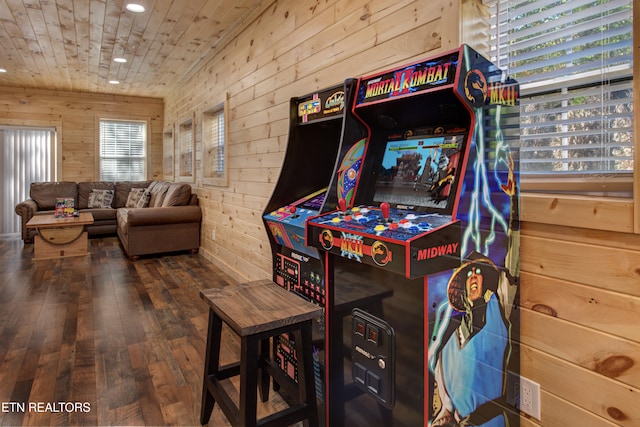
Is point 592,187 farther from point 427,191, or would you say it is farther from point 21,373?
point 21,373

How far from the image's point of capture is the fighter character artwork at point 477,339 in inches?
44.8

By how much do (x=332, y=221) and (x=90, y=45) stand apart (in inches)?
186

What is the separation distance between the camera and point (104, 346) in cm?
251

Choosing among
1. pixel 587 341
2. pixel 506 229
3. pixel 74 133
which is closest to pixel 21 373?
pixel 506 229

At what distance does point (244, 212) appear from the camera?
3.85 meters

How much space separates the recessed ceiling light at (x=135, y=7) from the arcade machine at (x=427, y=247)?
304 centimetres

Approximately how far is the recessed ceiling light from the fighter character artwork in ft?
11.7

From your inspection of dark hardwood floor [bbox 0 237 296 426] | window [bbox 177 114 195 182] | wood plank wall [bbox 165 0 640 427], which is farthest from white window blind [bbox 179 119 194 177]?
wood plank wall [bbox 165 0 640 427]

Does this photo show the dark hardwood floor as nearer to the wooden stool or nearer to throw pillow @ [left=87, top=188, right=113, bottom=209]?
the wooden stool

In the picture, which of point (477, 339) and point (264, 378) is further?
point (264, 378)

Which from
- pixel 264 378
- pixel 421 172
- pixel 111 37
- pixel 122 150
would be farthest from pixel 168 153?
pixel 421 172

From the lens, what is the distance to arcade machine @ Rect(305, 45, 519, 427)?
1114mm

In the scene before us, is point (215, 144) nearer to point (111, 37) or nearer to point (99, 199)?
point (111, 37)

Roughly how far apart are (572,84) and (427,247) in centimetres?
88
